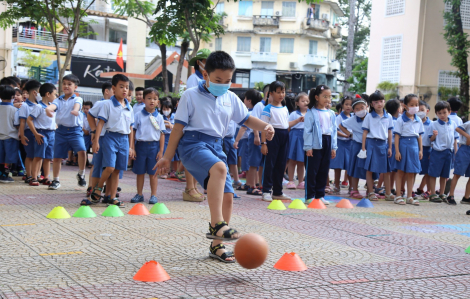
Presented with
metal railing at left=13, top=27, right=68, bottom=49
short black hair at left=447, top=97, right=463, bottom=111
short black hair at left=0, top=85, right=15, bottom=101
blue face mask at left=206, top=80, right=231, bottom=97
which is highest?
metal railing at left=13, top=27, right=68, bottom=49

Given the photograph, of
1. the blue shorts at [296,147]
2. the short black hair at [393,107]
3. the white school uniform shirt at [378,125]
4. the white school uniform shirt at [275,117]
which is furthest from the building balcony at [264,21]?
the white school uniform shirt at [275,117]

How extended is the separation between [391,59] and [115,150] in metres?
26.4

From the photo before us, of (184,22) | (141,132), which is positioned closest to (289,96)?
(184,22)

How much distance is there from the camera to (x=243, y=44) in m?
54.0

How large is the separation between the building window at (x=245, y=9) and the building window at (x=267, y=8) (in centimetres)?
122

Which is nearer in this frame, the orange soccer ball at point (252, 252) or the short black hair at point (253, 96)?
the orange soccer ball at point (252, 252)

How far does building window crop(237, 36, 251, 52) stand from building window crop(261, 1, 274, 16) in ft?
9.93

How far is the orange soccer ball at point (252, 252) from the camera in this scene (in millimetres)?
3738

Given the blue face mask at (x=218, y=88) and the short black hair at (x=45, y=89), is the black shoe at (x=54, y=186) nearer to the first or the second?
the short black hair at (x=45, y=89)

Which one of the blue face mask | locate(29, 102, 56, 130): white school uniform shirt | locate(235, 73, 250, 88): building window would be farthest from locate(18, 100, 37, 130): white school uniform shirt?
locate(235, 73, 250, 88): building window

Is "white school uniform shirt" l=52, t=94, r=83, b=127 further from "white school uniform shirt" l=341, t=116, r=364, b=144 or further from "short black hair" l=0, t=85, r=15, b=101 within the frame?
"white school uniform shirt" l=341, t=116, r=364, b=144

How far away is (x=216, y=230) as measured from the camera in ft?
13.8

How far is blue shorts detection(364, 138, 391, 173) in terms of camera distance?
906 cm

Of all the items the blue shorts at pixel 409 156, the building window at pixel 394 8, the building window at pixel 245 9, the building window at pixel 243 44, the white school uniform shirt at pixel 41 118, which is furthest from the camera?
the building window at pixel 243 44
